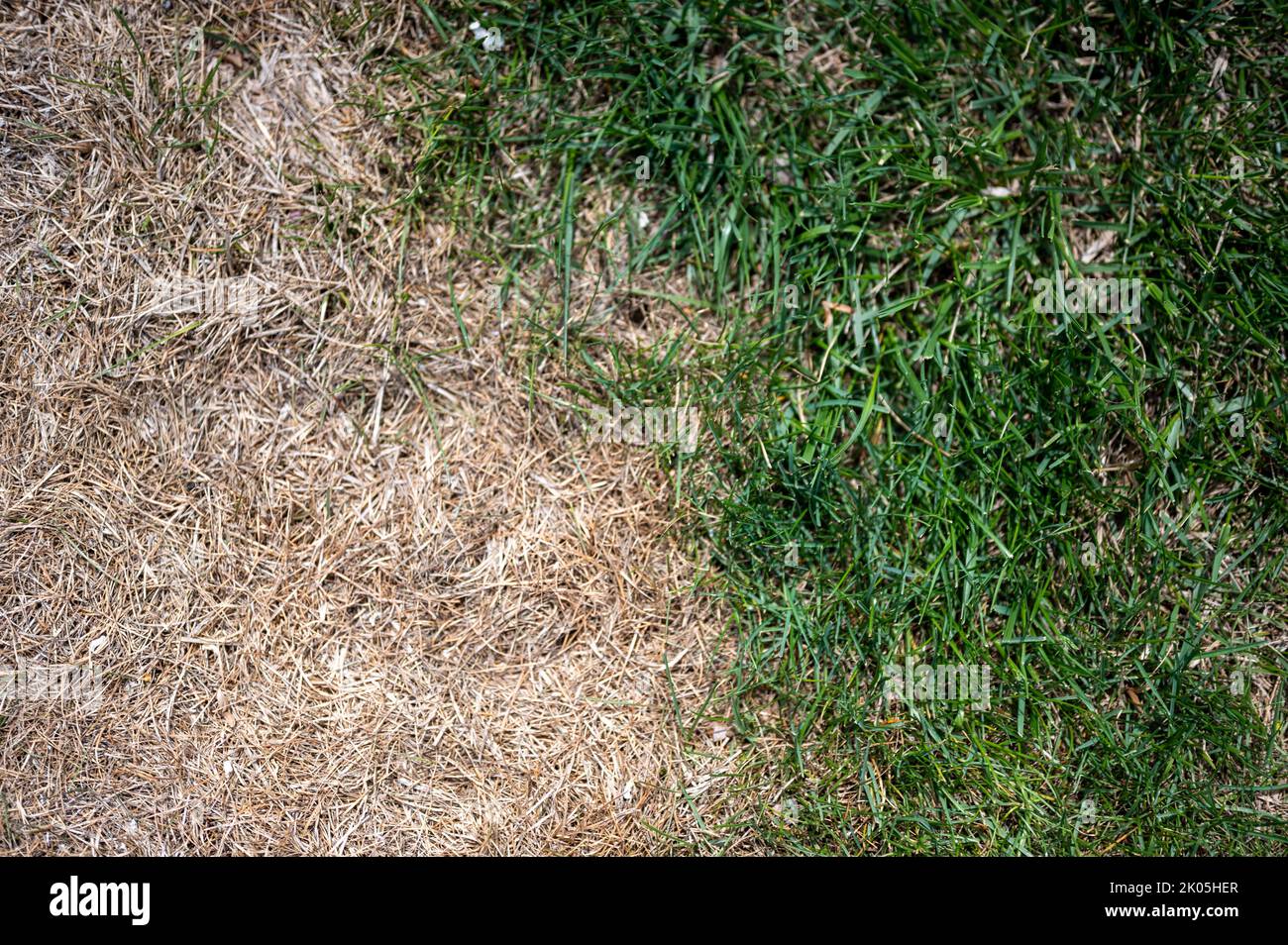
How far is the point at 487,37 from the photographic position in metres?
2.60

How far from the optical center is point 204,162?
2.62m

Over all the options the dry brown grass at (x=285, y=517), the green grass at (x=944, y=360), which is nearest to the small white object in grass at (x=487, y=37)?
the green grass at (x=944, y=360)

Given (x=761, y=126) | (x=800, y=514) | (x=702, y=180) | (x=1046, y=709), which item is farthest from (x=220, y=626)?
(x=1046, y=709)

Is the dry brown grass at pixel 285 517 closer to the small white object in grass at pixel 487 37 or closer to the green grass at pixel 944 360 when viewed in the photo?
the green grass at pixel 944 360

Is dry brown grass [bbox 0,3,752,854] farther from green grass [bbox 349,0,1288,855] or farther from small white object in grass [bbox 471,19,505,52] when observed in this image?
small white object in grass [bbox 471,19,505,52]

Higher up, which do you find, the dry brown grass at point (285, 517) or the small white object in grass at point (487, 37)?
the small white object in grass at point (487, 37)

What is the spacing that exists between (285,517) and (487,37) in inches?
59.3

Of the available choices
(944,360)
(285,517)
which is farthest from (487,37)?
(944,360)

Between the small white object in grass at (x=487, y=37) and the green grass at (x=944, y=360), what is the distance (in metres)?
0.02

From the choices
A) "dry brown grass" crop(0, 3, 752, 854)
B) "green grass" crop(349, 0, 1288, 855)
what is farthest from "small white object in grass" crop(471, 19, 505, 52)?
"dry brown grass" crop(0, 3, 752, 854)

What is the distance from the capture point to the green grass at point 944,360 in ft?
8.43

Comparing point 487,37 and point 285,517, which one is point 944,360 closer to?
point 487,37

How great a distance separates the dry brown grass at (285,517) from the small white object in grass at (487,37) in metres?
0.39

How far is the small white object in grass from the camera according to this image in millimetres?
2604
